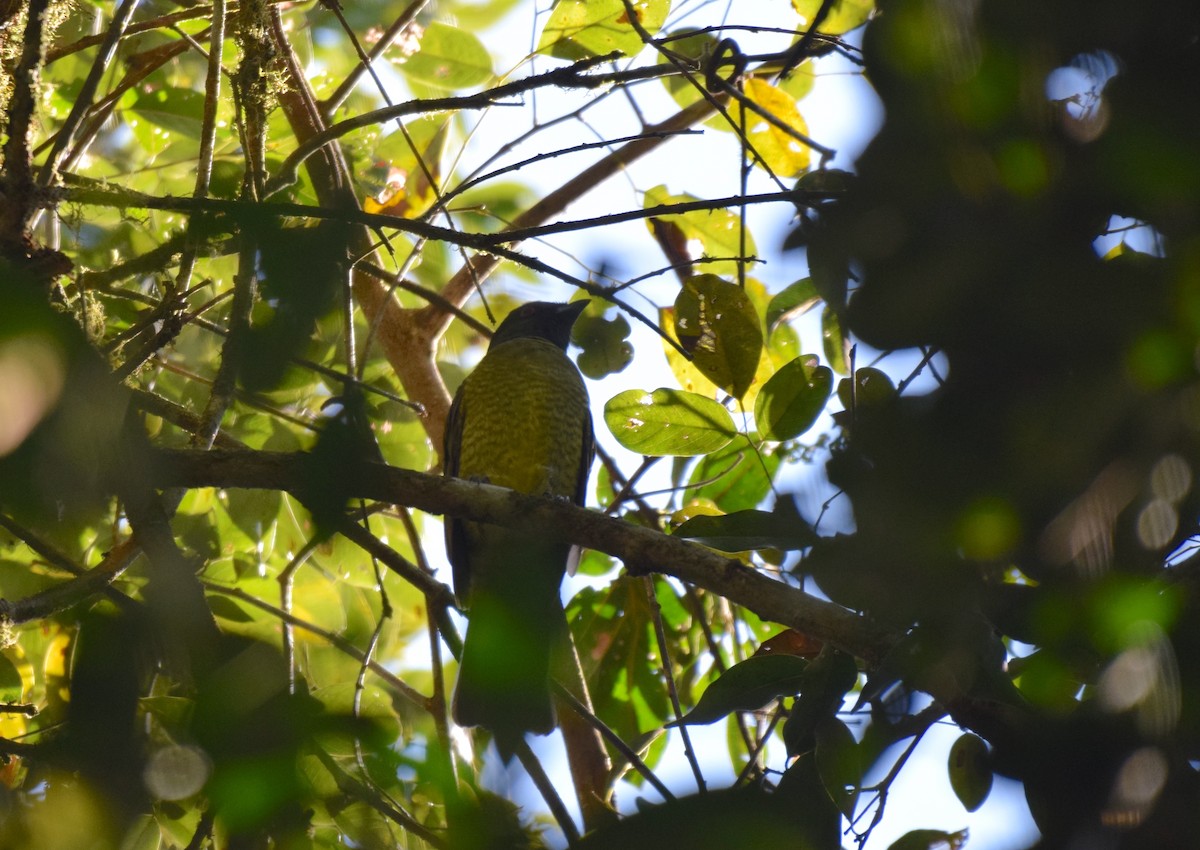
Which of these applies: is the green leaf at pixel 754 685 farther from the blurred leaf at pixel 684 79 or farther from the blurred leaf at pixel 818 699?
the blurred leaf at pixel 684 79

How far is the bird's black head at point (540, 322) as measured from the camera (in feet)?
17.8

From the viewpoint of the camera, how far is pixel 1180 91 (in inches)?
35.6

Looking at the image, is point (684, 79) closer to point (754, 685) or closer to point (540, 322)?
point (540, 322)

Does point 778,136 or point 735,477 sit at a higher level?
point 778,136

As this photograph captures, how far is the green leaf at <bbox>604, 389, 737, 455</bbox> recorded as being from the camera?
252cm

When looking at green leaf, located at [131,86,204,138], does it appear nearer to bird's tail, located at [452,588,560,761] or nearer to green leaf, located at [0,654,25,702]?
green leaf, located at [0,654,25,702]

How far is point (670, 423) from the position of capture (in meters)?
2.54

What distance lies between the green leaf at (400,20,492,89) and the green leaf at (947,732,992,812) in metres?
2.84

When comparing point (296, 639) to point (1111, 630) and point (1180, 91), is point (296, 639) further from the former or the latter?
point (1180, 91)

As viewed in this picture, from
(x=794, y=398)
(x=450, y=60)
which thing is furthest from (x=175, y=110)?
(x=794, y=398)

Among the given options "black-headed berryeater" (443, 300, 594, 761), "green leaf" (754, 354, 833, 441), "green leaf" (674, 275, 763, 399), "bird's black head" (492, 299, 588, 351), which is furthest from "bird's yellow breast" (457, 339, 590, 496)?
"green leaf" (754, 354, 833, 441)

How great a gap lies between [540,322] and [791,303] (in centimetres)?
292

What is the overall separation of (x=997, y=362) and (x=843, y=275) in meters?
0.19

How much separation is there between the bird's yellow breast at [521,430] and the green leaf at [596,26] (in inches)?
64.1
